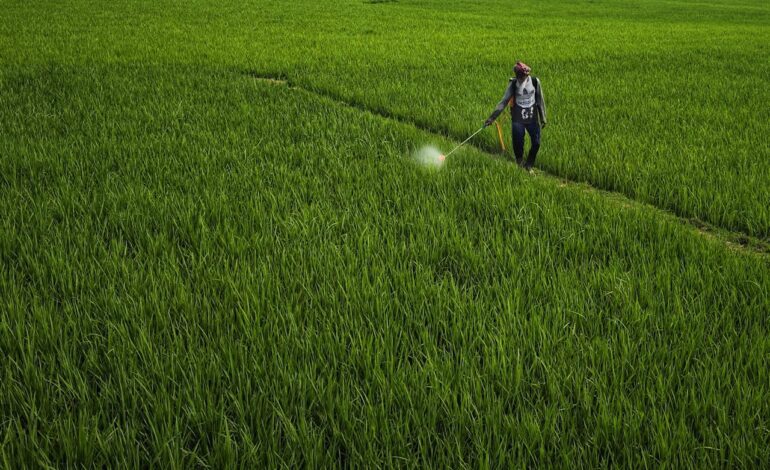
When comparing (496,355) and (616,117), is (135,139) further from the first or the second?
(616,117)

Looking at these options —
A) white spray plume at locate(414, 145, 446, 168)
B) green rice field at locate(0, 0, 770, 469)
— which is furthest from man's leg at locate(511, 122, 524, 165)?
white spray plume at locate(414, 145, 446, 168)

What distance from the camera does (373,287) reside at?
94.2 inches

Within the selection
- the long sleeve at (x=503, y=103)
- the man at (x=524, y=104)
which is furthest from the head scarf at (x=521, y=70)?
the long sleeve at (x=503, y=103)

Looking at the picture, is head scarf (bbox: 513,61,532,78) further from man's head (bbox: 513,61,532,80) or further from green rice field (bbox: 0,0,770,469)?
green rice field (bbox: 0,0,770,469)

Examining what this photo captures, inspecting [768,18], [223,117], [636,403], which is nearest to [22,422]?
[636,403]

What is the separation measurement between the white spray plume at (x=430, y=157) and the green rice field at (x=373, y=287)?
95mm

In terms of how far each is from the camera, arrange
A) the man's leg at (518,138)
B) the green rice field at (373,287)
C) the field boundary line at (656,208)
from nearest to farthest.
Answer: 1. the green rice field at (373,287)
2. the field boundary line at (656,208)
3. the man's leg at (518,138)

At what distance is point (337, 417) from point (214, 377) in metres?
0.45

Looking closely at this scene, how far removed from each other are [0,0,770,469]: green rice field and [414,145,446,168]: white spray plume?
95 mm

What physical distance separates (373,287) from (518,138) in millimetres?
2837

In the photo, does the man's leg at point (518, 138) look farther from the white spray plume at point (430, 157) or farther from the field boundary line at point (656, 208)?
the white spray plume at point (430, 157)

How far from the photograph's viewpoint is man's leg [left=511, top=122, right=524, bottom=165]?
4.68 metres

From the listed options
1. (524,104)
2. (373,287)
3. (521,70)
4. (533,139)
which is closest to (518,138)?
(533,139)

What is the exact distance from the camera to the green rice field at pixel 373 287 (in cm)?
159
